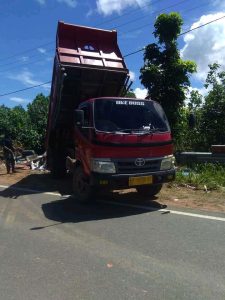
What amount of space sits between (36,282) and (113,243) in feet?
5.67

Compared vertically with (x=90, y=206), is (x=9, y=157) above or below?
above

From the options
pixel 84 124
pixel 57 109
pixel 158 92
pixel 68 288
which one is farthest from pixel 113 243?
pixel 158 92

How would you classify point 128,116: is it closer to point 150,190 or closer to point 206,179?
point 150,190

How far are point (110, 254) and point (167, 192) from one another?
186 inches

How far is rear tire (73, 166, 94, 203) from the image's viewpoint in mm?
9289

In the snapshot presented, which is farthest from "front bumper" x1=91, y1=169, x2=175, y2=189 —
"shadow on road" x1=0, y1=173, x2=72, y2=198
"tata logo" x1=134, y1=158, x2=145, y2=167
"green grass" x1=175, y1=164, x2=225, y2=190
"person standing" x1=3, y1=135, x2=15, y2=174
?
"person standing" x1=3, y1=135, x2=15, y2=174

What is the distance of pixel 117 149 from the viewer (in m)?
8.65

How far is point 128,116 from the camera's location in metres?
9.14

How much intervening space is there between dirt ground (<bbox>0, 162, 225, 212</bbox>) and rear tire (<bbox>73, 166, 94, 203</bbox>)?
1.04 m

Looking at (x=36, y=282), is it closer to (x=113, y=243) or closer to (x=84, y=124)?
(x=113, y=243)

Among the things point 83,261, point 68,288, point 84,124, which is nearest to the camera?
point 68,288

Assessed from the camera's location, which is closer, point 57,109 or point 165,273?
point 165,273

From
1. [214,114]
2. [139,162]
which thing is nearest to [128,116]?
[139,162]

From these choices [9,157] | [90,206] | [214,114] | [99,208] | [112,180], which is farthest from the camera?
[214,114]
